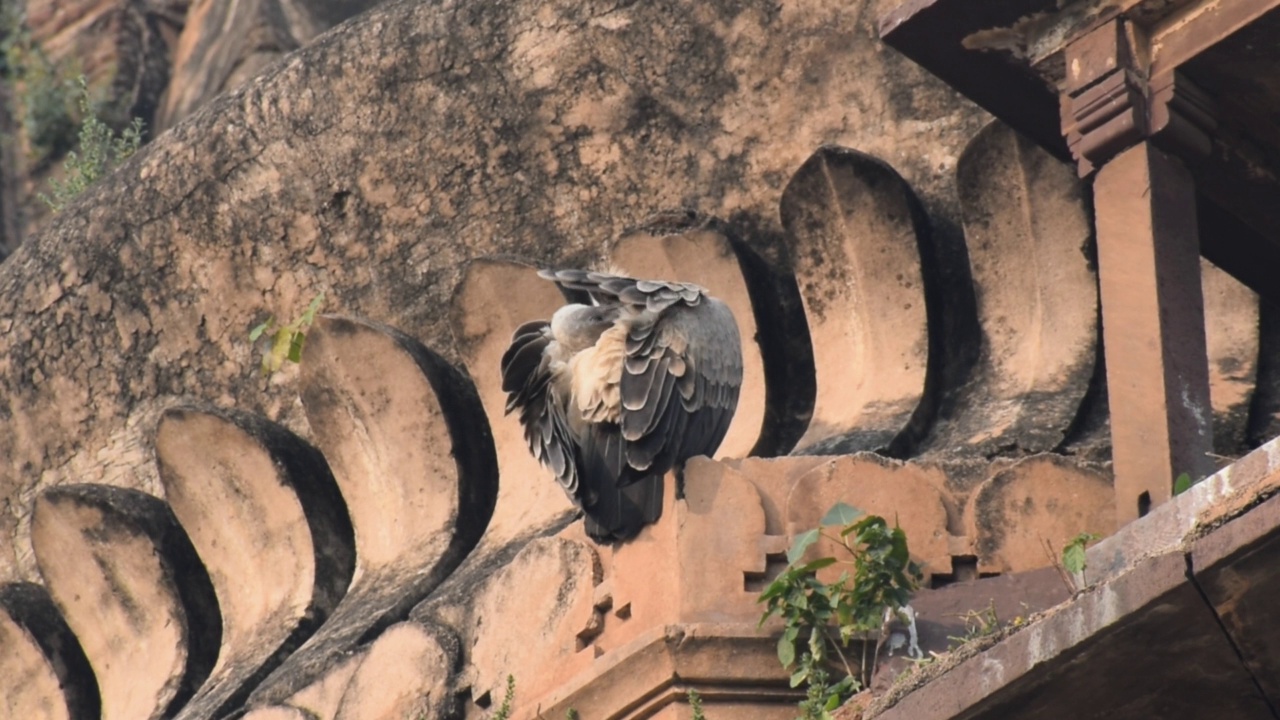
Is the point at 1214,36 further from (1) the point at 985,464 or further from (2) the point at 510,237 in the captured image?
(2) the point at 510,237

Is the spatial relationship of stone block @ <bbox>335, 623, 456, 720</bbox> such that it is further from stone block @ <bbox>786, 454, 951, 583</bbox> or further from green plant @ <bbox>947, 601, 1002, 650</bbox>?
green plant @ <bbox>947, 601, 1002, 650</bbox>

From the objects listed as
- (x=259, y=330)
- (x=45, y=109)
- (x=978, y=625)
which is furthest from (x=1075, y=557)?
(x=45, y=109)

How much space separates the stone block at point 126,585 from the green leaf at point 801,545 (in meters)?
3.21

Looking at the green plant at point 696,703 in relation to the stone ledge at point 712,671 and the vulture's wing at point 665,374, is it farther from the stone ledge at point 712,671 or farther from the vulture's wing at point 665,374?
the vulture's wing at point 665,374

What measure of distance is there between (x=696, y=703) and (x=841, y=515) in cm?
62

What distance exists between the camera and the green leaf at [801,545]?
8.74m

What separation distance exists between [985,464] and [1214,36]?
4.28ft

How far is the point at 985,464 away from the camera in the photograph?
9.20 metres

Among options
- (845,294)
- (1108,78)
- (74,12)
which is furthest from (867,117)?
(74,12)

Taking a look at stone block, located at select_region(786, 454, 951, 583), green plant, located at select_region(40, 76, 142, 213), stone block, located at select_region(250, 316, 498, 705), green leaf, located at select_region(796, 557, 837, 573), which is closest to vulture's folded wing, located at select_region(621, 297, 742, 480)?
stone block, located at select_region(786, 454, 951, 583)

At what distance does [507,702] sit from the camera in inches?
360

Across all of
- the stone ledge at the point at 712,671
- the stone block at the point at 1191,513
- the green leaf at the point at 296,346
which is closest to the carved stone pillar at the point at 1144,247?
the stone block at the point at 1191,513

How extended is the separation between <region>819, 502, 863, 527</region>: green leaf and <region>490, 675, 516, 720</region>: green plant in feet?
3.20

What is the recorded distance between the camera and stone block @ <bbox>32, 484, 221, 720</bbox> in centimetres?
1152
